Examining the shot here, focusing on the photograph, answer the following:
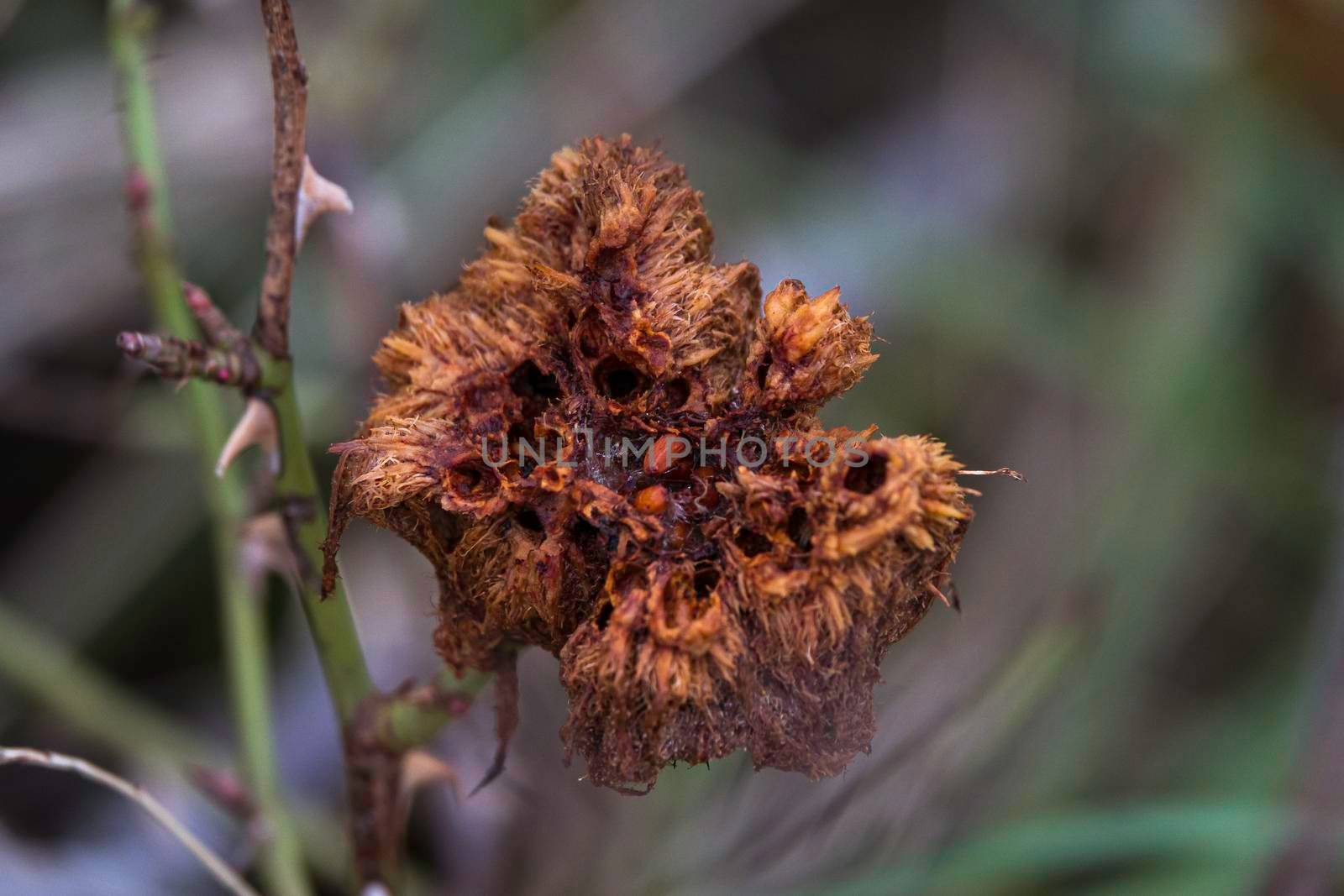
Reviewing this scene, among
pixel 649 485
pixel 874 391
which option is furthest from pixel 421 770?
pixel 874 391

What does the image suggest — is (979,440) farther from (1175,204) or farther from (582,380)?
(582,380)

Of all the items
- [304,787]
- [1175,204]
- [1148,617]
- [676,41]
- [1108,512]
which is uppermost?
[676,41]

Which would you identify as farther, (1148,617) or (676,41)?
(676,41)

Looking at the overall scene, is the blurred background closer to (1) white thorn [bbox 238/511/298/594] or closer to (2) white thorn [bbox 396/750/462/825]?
(2) white thorn [bbox 396/750/462/825]

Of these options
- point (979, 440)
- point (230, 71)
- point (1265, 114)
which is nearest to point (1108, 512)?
point (979, 440)

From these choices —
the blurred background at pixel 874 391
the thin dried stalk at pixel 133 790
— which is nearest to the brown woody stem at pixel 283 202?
the thin dried stalk at pixel 133 790

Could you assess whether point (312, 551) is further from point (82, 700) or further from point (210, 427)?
point (82, 700)

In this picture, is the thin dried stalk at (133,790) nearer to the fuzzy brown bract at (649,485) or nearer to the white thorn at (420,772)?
the white thorn at (420,772)

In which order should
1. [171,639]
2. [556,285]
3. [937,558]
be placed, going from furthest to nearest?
[171,639] → [556,285] → [937,558]
